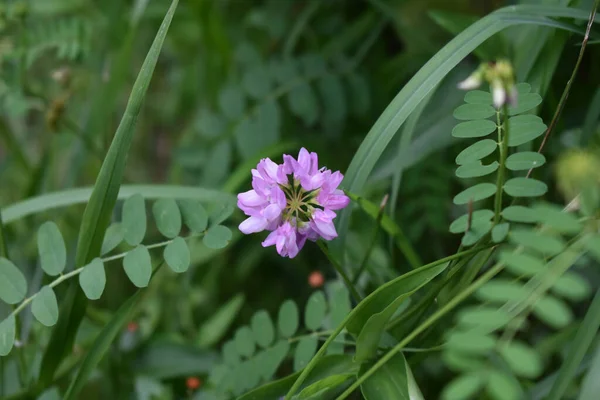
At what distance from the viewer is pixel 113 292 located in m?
1.17

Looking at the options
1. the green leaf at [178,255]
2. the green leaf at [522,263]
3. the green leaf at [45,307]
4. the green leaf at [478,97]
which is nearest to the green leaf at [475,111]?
the green leaf at [478,97]

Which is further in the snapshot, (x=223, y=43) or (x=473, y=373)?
(x=223, y=43)

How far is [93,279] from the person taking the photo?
714 mm

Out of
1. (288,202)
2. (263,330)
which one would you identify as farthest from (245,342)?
(288,202)

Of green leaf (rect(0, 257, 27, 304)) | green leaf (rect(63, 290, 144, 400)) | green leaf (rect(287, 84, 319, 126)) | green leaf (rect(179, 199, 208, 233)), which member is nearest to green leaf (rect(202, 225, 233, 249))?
green leaf (rect(179, 199, 208, 233))

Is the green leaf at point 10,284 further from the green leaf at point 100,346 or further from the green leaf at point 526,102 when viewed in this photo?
the green leaf at point 526,102

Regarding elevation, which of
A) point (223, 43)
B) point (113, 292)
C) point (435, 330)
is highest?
point (223, 43)

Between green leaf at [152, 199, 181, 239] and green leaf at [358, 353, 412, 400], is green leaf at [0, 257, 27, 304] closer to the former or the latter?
green leaf at [152, 199, 181, 239]

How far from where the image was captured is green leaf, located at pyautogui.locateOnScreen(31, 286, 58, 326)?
70 cm

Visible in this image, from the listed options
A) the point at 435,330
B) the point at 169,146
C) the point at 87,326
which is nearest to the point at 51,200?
the point at 87,326

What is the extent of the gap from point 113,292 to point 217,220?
533mm

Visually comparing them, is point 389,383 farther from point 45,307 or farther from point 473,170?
point 45,307

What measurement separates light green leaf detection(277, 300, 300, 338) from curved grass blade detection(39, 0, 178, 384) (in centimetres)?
23

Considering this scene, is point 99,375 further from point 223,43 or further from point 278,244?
point 223,43
